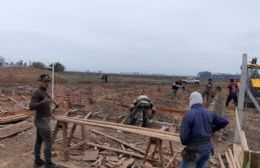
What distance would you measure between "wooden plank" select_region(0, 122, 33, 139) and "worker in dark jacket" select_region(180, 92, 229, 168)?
6.12 m

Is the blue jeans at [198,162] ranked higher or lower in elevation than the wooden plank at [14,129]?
higher

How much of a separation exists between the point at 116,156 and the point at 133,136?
2179 mm

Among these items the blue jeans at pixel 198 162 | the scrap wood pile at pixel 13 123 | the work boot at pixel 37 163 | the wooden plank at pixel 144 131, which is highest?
the wooden plank at pixel 144 131

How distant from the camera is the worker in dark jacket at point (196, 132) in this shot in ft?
18.2

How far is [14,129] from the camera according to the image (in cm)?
1087

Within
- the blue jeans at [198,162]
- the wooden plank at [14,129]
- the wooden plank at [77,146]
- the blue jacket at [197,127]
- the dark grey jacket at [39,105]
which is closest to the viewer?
the blue jacket at [197,127]

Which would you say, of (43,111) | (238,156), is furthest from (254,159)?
(43,111)

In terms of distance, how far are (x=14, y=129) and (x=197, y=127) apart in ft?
22.3

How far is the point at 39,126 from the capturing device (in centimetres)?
775

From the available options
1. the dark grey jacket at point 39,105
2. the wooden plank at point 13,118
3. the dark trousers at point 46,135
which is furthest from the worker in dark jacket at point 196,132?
the wooden plank at point 13,118

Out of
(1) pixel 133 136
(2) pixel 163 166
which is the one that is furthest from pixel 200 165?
(1) pixel 133 136

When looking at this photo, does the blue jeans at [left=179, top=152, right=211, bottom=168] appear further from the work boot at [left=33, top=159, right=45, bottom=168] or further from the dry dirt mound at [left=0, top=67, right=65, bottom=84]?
the dry dirt mound at [left=0, top=67, right=65, bottom=84]

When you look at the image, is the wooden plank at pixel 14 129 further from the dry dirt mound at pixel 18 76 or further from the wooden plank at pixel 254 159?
the dry dirt mound at pixel 18 76

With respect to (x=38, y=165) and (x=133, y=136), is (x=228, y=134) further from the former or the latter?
(x=38, y=165)
